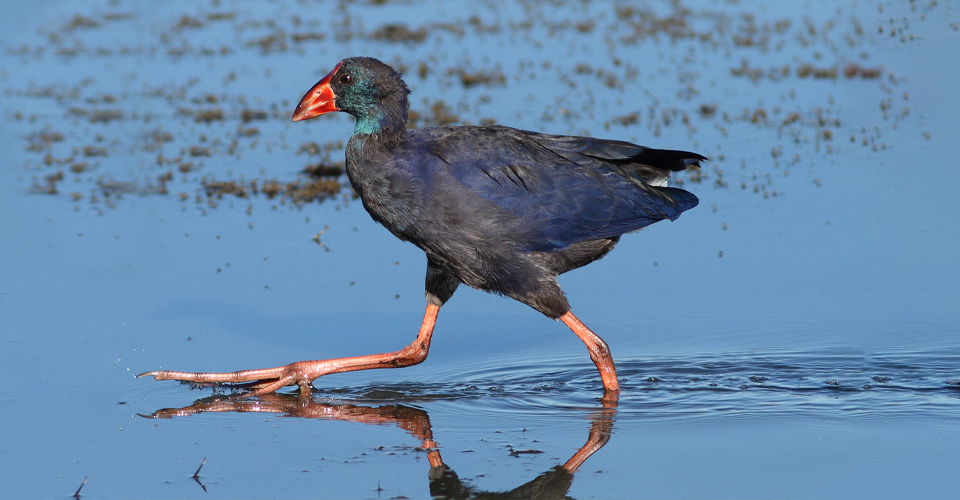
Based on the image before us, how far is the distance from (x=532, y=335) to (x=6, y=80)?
9.67 metres

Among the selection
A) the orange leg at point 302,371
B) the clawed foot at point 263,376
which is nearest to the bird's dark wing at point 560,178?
the orange leg at point 302,371

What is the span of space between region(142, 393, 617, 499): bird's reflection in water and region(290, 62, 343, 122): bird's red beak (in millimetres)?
1469

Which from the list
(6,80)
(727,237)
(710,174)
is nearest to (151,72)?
(6,80)

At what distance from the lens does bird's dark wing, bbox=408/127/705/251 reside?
5.85 m

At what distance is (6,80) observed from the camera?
1402 cm

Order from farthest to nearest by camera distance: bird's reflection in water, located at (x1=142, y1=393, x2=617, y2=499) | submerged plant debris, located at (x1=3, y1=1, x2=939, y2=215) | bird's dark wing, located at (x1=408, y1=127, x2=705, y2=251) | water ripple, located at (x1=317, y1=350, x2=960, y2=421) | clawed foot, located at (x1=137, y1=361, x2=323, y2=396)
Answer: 1. submerged plant debris, located at (x1=3, y1=1, x2=939, y2=215)
2. clawed foot, located at (x1=137, y1=361, x2=323, y2=396)
3. bird's dark wing, located at (x1=408, y1=127, x2=705, y2=251)
4. water ripple, located at (x1=317, y1=350, x2=960, y2=421)
5. bird's reflection in water, located at (x1=142, y1=393, x2=617, y2=499)

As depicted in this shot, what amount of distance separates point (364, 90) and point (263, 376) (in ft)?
5.09

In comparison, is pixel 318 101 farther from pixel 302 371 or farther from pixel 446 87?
pixel 446 87

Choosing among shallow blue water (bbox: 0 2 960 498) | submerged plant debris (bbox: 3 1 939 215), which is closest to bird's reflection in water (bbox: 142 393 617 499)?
shallow blue water (bbox: 0 2 960 498)

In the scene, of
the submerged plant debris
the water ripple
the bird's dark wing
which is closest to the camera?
the water ripple

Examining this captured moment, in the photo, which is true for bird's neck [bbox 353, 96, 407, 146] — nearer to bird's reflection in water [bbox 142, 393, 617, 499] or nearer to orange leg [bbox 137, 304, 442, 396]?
orange leg [bbox 137, 304, 442, 396]

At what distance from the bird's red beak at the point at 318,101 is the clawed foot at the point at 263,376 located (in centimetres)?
129

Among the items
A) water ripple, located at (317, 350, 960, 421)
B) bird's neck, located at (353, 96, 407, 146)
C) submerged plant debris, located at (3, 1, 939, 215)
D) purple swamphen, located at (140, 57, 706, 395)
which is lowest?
water ripple, located at (317, 350, 960, 421)

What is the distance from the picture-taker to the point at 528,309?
289 inches
